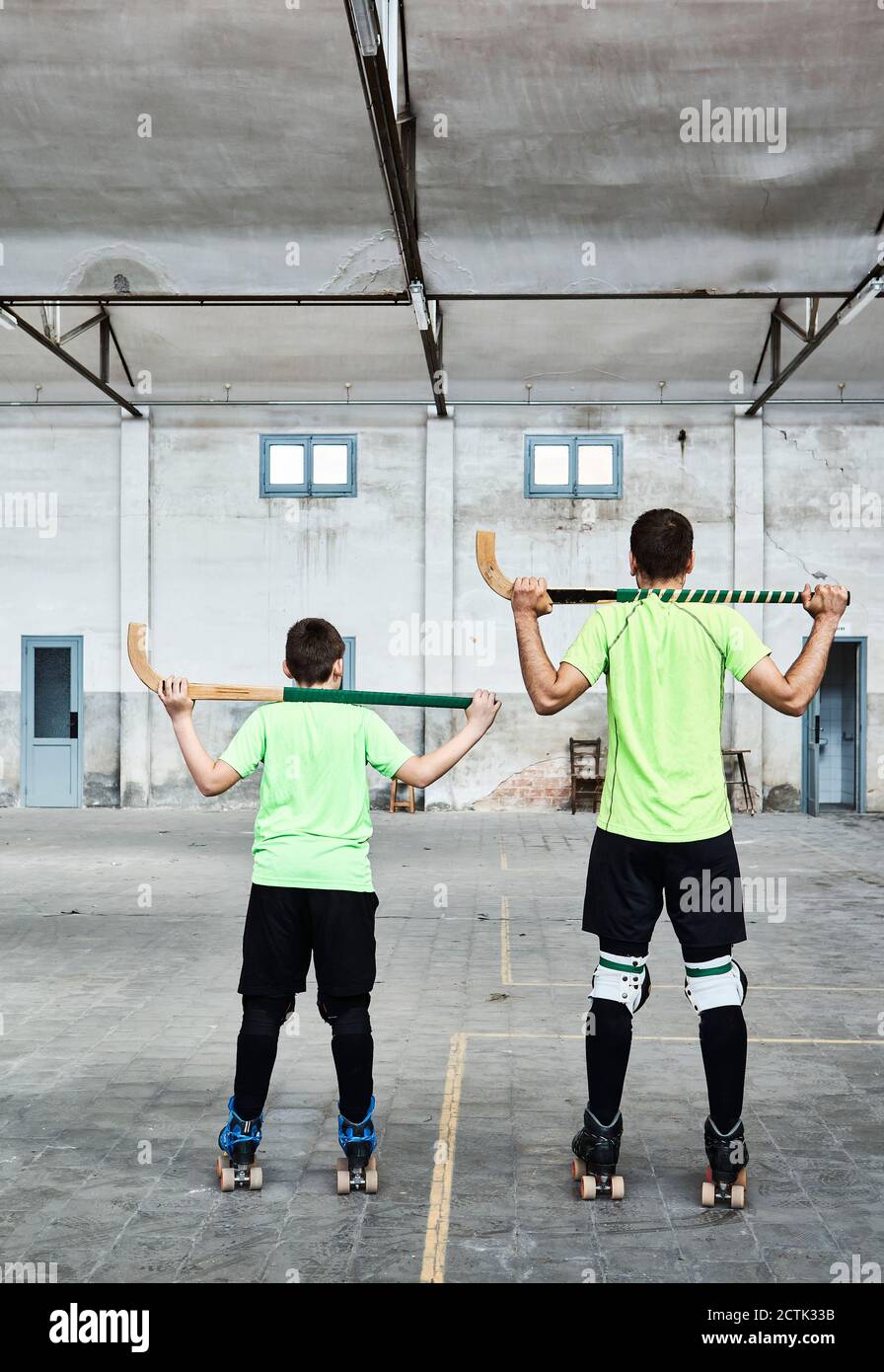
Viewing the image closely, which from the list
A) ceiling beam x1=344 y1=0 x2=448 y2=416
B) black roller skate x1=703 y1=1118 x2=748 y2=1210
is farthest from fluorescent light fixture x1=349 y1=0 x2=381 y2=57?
black roller skate x1=703 y1=1118 x2=748 y2=1210

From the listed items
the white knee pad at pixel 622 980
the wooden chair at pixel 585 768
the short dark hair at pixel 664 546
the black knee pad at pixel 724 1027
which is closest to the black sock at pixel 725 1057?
the black knee pad at pixel 724 1027

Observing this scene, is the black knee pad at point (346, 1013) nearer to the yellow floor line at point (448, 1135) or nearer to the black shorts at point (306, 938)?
the black shorts at point (306, 938)

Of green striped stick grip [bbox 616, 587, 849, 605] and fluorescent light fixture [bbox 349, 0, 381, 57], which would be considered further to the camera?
fluorescent light fixture [bbox 349, 0, 381, 57]

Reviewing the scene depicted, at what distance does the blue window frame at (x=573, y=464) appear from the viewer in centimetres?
1862

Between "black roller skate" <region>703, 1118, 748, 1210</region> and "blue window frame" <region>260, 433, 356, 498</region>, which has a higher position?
"blue window frame" <region>260, 433, 356, 498</region>

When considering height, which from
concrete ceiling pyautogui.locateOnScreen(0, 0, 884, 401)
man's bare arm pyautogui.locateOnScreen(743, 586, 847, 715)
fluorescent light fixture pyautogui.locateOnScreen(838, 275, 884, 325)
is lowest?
man's bare arm pyautogui.locateOnScreen(743, 586, 847, 715)

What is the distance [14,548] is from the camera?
62.2 feet

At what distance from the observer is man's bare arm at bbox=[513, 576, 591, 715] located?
3.67 metres

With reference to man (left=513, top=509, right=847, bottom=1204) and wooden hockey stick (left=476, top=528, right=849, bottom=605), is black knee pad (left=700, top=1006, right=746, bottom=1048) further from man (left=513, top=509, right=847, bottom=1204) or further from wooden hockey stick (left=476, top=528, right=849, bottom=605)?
wooden hockey stick (left=476, top=528, right=849, bottom=605)

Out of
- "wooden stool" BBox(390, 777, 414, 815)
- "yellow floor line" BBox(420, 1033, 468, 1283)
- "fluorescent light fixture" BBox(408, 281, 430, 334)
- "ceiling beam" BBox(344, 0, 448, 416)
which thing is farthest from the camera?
"wooden stool" BBox(390, 777, 414, 815)

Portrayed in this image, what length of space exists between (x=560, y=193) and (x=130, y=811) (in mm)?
10919

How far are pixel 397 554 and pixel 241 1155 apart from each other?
15.2 metres

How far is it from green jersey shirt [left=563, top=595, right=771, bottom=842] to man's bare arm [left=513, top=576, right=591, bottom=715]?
2.4 inches
